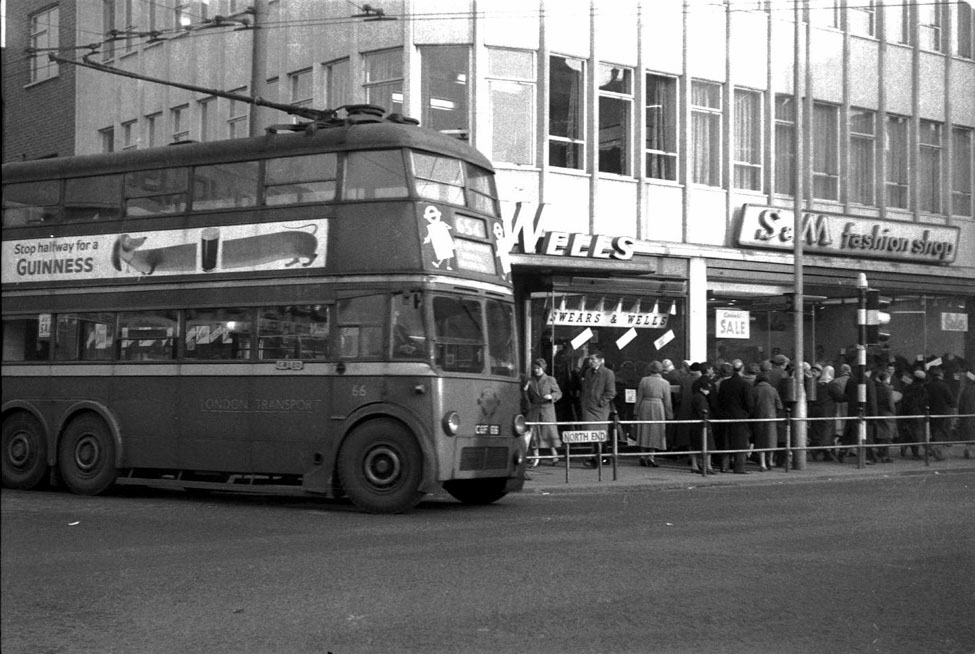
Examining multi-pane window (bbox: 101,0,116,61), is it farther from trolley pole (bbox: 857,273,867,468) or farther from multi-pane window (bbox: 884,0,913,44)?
multi-pane window (bbox: 884,0,913,44)

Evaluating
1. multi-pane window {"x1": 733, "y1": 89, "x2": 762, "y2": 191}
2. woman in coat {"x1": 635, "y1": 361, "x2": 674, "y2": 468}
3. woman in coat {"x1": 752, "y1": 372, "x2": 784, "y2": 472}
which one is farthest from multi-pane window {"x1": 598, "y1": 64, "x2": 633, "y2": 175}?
woman in coat {"x1": 752, "y1": 372, "x2": 784, "y2": 472}

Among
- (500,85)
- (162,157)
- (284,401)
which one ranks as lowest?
(284,401)

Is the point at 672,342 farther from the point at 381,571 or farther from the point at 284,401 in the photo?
the point at 381,571

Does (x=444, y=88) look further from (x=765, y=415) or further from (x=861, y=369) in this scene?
(x=861, y=369)

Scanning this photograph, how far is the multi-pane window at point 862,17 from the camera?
29.6 metres

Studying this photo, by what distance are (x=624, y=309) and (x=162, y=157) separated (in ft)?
42.7

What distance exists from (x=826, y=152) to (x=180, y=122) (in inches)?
598

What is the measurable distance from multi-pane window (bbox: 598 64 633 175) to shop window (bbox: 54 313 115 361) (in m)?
13.0

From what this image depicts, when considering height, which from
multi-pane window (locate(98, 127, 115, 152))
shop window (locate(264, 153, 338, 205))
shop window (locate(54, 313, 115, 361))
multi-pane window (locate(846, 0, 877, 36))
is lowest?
shop window (locate(54, 313, 115, 361))

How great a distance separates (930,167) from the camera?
104 feet

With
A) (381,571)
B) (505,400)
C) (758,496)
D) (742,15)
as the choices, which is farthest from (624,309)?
(381,571)

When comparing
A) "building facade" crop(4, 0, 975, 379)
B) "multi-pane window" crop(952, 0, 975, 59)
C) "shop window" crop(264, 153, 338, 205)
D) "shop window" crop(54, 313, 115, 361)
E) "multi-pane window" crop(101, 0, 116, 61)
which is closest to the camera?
"multi-pane window" crop(101, 0, 116, 61)

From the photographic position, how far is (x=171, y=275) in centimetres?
1502

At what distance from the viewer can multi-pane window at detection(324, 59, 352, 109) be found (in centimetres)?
2489
